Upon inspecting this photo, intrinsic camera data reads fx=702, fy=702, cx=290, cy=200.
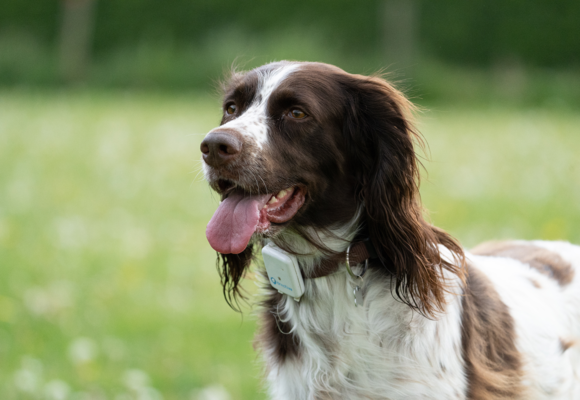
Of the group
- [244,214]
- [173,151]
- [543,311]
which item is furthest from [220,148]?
[173,151]

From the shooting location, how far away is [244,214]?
2.62m

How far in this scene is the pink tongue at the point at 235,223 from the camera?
254cm

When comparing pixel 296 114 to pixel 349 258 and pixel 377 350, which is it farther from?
pixel 377 350

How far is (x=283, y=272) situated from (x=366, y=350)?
1.42ft

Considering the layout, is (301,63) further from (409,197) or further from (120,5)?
(120,5)

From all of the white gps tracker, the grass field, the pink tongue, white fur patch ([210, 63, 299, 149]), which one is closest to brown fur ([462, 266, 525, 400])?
the white gps tracker

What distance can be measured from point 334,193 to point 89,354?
1998 millimetres

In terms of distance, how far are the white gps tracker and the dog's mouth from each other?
0.52 ft

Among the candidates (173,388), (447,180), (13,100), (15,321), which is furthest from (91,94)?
A: (173,388)

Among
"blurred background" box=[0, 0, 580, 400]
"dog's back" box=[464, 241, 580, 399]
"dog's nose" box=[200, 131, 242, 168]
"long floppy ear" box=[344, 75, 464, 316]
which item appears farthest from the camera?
"blurred background" box=[0, 0, 580, 400]

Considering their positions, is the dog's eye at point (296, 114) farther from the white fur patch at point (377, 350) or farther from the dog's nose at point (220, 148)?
the white fur patch at point (377, 350)

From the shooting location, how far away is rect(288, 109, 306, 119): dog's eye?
8.84 ft

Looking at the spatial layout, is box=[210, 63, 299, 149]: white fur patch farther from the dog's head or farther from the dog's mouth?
the dog's mouth

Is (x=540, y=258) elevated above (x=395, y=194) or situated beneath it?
situated beneath
